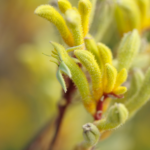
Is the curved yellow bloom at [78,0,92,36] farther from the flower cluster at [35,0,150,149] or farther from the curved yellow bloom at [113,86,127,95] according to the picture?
the curved yellow bloom at [113,86,127,95]

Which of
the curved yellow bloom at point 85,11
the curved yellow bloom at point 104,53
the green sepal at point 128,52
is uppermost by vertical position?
the curved yellow bloom at point 85,11

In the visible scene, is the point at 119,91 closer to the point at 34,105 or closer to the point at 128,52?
the point at 128,52

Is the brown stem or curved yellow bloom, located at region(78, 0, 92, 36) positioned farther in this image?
the brown stem

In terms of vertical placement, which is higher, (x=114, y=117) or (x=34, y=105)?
(x=114, y=117)

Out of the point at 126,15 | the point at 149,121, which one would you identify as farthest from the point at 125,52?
the point at 149,121

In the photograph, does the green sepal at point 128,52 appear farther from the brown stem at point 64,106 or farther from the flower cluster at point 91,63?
the brown stem at point 64,106

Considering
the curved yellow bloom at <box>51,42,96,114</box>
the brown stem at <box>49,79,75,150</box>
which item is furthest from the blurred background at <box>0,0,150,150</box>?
the curved yellow bloom at <box>51,42,96,114</box>

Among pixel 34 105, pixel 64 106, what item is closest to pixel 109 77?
pixel 64 106

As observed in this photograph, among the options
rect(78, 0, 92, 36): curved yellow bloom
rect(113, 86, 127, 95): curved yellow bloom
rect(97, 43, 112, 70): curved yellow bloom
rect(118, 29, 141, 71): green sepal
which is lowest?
rect(113, 86, 127, 95): curved yellow bloom

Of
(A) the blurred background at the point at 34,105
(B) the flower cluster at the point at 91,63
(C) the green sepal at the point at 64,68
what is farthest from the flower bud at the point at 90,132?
(A) the blurred background at the point at 34,105

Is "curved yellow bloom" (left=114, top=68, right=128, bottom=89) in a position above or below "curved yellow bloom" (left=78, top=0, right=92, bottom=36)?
below

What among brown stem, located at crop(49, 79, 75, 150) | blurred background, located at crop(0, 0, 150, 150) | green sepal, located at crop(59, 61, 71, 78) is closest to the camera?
green sepal, located at crop(59, 61, 71, 78)
